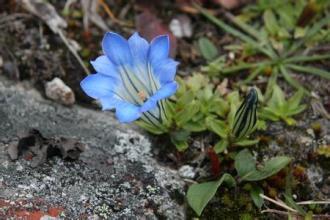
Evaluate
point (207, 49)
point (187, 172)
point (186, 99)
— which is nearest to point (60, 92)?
point (186, 99)

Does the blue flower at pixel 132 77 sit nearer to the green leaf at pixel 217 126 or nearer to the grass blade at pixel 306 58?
the green leaf at pixel 217 126

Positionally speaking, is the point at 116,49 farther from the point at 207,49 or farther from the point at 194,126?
the point at 207,49

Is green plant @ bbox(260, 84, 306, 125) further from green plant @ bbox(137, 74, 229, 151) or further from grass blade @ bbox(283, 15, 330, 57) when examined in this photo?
grass blade @ bbox(283, 15, 330, 57)

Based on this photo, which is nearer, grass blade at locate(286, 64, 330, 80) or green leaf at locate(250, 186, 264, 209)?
green leaf at locate(250, 186, 264, 209)

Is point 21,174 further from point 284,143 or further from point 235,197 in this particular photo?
point 284,143

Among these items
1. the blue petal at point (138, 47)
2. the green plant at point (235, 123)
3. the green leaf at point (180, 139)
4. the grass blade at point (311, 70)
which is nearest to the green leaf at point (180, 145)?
the green leaf at point (180, 139)

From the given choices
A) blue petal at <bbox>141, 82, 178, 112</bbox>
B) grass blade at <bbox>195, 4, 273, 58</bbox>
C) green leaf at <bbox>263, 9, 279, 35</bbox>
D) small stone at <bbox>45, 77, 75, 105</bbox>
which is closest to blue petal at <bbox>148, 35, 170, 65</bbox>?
blue petal at <bbox>141, 82, 178, 112</bbox>
